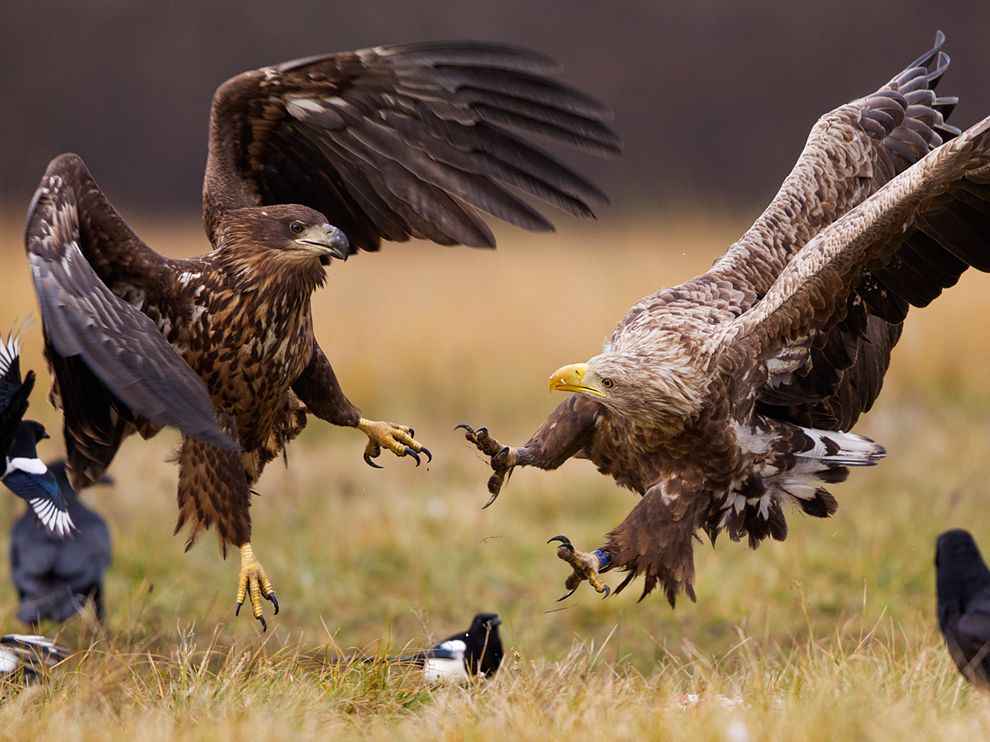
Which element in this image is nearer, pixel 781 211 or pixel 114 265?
pixel 114 265

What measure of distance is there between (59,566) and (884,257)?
125 inches

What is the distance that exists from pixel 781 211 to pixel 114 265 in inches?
87.2

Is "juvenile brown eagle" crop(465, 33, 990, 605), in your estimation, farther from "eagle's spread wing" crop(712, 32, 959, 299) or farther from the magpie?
the magpie

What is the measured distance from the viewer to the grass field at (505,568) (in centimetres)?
365

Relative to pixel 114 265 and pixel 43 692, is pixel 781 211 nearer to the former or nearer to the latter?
pixel 114 265

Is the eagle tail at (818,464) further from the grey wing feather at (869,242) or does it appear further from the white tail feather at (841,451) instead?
the grey wing feather at (869,242)

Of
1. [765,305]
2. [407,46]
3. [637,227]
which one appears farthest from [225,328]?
[637,227]

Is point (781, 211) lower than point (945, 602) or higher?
higher

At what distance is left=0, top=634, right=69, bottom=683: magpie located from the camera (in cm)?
409

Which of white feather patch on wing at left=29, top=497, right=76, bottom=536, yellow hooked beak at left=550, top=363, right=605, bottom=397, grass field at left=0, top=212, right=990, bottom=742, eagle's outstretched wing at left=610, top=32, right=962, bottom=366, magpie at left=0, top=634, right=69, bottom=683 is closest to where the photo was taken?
grass field at left=0, top=212, right=990, bottom=742

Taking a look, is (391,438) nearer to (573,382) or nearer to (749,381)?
(573,382)

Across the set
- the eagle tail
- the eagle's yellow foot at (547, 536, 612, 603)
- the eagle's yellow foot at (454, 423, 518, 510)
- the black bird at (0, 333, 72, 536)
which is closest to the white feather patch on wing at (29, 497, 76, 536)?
the black bird at (0, 333, 72, 536)

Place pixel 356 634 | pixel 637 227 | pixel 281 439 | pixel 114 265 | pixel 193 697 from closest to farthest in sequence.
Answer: pixel 193 697 → pixel 114 265 → pixel 281 439 → pixel 356 634 → pixel 637 227

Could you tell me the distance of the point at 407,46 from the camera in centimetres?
454
